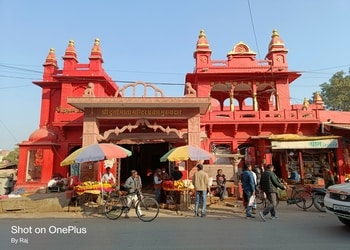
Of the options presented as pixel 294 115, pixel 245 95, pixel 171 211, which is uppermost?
pixel 245 95

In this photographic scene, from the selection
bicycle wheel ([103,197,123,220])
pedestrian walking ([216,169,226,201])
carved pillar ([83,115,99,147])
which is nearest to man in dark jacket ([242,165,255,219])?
pedestrian walking ([216,169,226,201])

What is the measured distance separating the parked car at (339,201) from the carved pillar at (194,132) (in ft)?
20.2

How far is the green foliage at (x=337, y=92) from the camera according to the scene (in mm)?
35750

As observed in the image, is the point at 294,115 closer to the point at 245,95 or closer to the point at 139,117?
the point at 245,95

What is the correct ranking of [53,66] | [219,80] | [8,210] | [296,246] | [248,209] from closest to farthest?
[296,246], [248,209], [8,210], [219,80], [53,66]

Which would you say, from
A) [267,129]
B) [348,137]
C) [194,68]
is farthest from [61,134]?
[348,137]

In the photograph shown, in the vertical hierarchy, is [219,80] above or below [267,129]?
above

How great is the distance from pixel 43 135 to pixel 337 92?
37353mm

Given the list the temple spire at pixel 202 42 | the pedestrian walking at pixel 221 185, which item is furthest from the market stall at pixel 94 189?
the temple spire at pixel 202 42

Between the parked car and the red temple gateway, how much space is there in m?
6.25

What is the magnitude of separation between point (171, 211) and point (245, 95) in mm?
14842

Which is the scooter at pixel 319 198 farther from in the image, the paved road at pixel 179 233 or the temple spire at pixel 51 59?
the temple spire at pixel 51 59

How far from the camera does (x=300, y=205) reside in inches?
433

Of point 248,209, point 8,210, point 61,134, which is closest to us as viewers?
point 248,209
